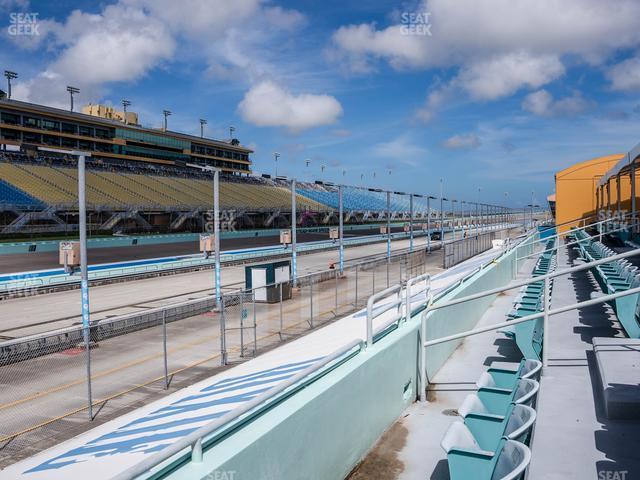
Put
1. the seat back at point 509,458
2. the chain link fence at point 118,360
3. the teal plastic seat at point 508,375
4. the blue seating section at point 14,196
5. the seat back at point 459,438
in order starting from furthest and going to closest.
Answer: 1. the blue seating section at point 14,196
2. the chain link fence at point 118,360
3. the teal plastic seat at point 508,375
4. the seat back at point 459,438
5. the seat back at point 509,458

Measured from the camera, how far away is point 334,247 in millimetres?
51875

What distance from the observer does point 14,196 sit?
49625mm

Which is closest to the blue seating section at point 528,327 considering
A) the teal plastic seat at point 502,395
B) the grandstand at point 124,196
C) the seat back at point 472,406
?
the teal plastic seat at point 502,395

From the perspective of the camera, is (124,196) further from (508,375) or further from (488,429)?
(488,429)

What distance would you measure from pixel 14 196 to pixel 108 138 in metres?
34.1

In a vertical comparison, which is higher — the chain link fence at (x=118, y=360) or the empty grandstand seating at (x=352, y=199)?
the empty grandstand seating at (x=352, y=199)

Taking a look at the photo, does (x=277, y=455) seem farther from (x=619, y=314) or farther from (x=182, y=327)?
(x=182, y=327)

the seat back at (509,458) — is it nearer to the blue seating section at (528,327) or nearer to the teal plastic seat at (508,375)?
the teal plastic seat at (508,375)

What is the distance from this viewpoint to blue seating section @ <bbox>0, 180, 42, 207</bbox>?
160ft

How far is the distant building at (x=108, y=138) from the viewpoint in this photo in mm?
69188

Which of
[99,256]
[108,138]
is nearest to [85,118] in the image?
[108,138]

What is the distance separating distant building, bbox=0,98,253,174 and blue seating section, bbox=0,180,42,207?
29.4 feet

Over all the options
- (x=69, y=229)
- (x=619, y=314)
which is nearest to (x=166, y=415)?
(x=619, y=314)

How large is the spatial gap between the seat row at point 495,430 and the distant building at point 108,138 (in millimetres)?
61634
